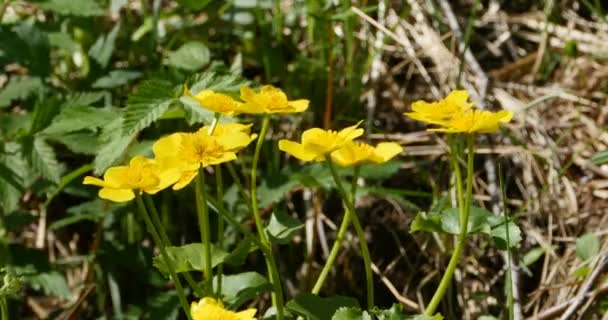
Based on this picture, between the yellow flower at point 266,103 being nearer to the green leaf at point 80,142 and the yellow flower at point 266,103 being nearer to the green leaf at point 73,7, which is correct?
the green leaf at point 80,142

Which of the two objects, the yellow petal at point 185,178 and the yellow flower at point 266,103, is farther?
→ the yellow flower at point 266,103

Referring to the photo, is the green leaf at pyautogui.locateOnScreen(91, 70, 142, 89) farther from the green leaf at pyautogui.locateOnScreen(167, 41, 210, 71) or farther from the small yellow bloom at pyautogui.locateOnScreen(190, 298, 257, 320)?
the small yellow bloom at pyautogui.locateOnScreen(190, 298, 257, 320)

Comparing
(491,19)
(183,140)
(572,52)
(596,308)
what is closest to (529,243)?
(596,308)

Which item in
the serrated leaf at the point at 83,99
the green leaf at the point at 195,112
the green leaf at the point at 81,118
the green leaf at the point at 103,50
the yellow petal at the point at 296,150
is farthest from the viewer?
the green leaf at the point at 103,50

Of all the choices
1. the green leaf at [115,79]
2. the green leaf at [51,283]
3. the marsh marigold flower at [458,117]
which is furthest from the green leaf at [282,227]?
the green leaf at [115,79]

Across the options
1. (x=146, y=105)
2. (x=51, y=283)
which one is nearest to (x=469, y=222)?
(x=146, y=105)

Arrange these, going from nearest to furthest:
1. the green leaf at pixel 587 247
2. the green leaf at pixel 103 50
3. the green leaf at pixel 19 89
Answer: the green leaf at pixel 587 247, the green leaf at pixel 19 89, the green leaf at pixel 103 50

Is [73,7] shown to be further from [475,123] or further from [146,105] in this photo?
[475,123]

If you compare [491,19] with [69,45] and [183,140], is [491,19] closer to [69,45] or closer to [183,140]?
[69,45]
